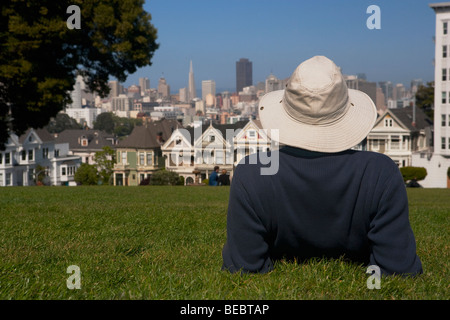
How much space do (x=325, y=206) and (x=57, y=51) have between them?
19319mm

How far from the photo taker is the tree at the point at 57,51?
18250 millimetres

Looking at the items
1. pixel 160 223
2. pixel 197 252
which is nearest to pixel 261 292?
pixel 197 252

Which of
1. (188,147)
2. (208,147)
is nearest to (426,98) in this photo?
(208,147)

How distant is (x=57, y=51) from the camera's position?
67.9 ft

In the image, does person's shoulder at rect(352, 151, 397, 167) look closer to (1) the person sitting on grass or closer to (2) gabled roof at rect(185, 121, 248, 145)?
(1) the person sitting on grass

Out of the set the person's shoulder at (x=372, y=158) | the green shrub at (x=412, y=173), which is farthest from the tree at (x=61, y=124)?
the person's shoulder at (x=372, y=158)

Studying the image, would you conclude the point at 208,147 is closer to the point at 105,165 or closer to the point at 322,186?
the point at 105,165

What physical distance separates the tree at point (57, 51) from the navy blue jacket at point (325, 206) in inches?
654

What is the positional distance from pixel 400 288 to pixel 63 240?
383 centimetres

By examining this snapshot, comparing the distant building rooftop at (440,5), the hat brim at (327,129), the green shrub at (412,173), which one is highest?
the distant building rooftop at (440,5)

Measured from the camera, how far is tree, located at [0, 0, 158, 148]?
1825 centimetres

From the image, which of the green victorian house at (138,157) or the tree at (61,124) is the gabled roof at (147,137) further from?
the tree at (61,124)

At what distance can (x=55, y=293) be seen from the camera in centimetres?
319

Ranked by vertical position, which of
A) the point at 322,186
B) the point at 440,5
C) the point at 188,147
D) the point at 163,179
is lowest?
the point at 163,179
